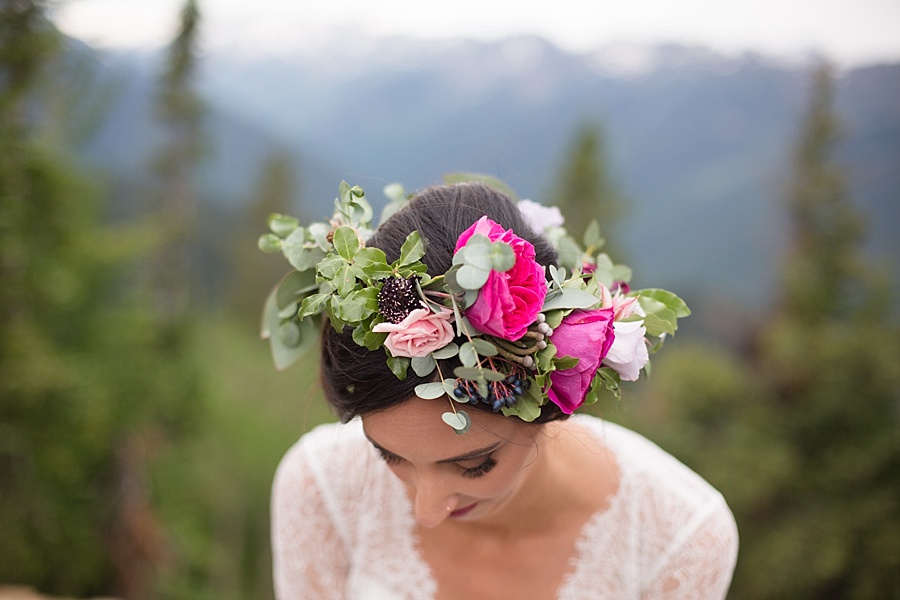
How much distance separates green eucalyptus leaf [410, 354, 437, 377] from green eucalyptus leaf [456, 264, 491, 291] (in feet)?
0.44

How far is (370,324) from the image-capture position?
107 centimetres

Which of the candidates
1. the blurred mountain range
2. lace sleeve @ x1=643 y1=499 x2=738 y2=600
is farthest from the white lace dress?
the blurred mountain range

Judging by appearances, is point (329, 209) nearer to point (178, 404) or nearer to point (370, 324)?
point (370, 324)

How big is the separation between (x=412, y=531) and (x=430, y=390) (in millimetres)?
736

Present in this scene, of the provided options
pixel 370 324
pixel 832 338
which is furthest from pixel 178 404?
pixel 832 338

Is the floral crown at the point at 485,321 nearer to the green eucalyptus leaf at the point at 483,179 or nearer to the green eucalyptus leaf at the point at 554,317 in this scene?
the green eucalyptus leaf at the point at 554,317

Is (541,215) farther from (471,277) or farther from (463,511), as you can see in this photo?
(463,511)

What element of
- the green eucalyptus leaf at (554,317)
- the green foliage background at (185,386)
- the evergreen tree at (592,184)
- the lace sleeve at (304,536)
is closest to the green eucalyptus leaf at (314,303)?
the green eucalyptus leaf at (554,317)

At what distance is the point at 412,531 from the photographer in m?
1.64

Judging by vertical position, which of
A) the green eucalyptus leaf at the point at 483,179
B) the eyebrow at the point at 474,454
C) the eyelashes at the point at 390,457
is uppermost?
the green eucalyptus leaf at the point at 483,179

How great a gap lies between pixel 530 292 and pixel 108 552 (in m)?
3.87

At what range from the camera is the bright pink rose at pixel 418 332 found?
1.02 m

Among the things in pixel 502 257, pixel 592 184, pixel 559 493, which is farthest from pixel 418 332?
pixel 592 184

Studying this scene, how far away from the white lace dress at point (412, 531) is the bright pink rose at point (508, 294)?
67 cm
